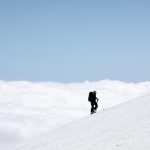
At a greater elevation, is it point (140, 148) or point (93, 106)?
point (93, 106)

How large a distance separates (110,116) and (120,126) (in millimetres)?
5141

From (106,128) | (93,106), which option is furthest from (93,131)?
(93,106)

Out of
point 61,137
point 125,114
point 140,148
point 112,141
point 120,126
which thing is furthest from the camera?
point 125,114

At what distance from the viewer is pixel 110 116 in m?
27.0

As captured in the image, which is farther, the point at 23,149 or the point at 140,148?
the point at 23,149

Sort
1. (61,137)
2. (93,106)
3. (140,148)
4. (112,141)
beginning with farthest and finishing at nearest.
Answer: (93,106), (61,137), (112,141), (140,148)

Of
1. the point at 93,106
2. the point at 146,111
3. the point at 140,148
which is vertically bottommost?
the point at 140,148

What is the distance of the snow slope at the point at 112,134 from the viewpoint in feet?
59.6

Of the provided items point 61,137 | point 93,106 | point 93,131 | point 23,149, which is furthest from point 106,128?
point 93,106

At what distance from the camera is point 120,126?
21.8 meters

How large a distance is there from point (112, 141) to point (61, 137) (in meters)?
5.71

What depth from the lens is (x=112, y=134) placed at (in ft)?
66.5

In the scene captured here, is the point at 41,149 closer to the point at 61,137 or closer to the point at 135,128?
the point at 61,137

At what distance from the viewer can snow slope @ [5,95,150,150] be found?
18156mm
